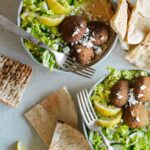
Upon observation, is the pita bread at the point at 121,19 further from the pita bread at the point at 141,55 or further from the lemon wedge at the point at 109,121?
the lemon wedge at the point at 109,121

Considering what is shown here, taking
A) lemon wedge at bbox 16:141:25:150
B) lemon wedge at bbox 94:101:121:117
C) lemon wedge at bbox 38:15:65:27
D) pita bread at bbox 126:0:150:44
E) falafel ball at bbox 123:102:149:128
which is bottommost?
lemon wedge at bbox 16:141:25:150

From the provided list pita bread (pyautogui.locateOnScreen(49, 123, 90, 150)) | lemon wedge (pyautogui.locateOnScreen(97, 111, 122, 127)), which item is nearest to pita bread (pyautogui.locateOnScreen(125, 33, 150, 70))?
lemon wedge (pyautogui.locateOnScreen(97, 111, 122, 127))

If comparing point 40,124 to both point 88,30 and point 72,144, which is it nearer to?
point 72,144

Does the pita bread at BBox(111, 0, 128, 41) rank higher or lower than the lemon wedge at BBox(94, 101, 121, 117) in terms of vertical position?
higher

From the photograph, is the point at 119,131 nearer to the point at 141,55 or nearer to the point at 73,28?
the point at 141,55

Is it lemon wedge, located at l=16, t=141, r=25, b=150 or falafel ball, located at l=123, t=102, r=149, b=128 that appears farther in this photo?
lemon wedge, located at l=16, t=141, r=25, b=150

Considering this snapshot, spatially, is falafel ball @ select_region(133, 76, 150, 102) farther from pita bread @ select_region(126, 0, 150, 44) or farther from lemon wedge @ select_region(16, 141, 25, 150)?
lemon wedge @ select_region(16, 141, 25, 150)

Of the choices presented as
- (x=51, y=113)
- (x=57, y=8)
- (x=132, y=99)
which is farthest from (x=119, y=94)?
(x=57, y=8)

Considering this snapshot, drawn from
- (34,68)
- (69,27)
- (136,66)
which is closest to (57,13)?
(69,27)
